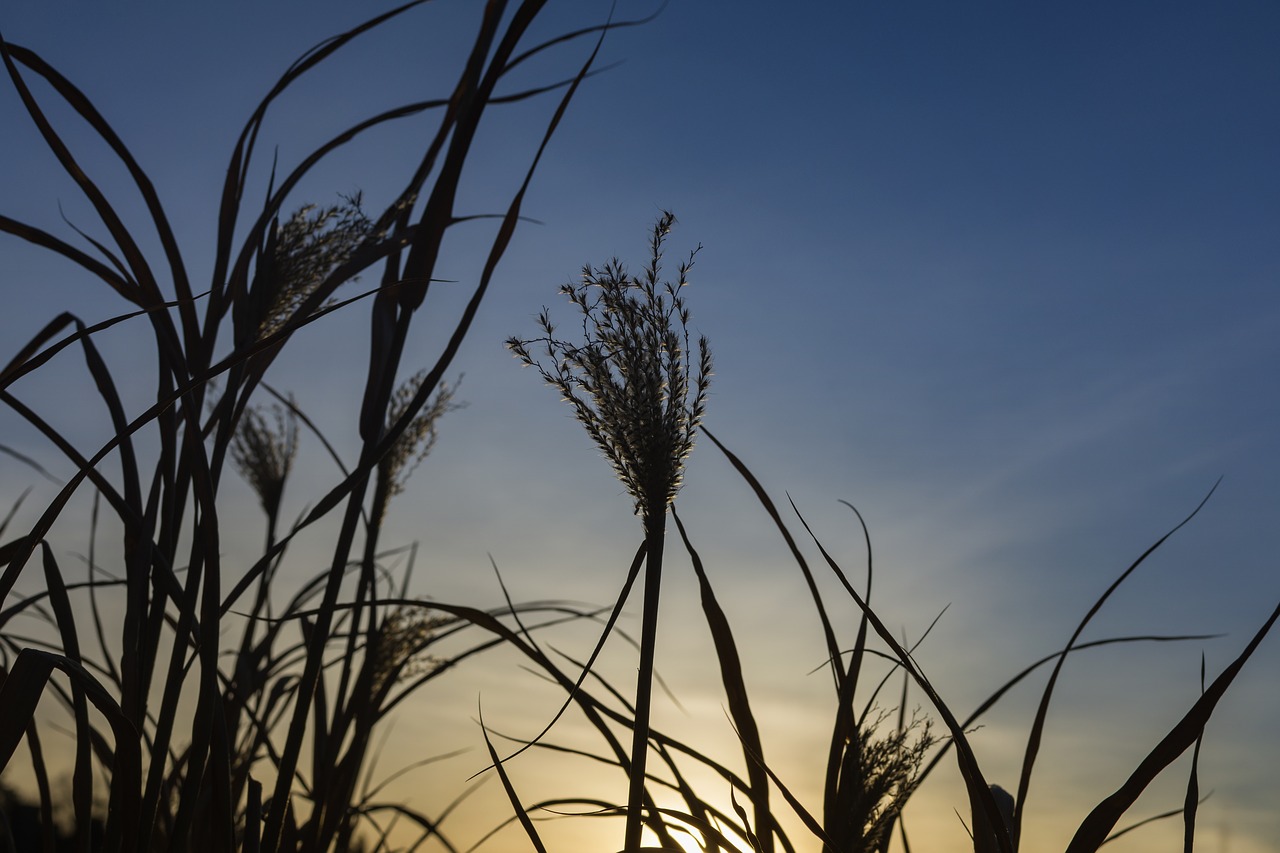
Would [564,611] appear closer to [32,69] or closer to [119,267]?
[119,267]

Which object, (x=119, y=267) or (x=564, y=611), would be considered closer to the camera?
(x=119, y=267)

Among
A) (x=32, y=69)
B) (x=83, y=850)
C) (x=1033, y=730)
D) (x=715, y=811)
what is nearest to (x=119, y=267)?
(x=32, y=69)

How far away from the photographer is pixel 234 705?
5.34 ft

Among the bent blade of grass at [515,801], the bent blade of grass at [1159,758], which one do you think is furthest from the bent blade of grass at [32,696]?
the bent blade of grass at [1159,758]

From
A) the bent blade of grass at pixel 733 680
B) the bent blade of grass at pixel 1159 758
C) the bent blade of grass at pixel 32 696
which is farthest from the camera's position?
the bent blade of grass at pixel 733 680

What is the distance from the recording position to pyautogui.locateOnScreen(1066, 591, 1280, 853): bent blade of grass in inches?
39.4

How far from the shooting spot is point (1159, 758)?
103 centimetres

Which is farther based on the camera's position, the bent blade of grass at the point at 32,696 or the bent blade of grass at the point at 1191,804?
the bent blade of grass at the point at 1191,804

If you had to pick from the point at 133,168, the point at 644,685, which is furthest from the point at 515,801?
the point at 133,168

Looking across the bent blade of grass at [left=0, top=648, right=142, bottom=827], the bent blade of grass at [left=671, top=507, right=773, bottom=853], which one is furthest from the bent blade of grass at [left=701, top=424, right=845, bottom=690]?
the bent blade of grass at [left=0, top=648, right=142, bottom=827]

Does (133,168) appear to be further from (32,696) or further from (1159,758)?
(1159,758)

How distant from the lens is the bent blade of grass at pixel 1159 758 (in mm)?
1000

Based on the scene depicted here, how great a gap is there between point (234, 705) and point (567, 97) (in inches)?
45.9

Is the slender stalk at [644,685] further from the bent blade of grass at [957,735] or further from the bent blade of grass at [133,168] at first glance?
the bent blade of grass at [133,168]
